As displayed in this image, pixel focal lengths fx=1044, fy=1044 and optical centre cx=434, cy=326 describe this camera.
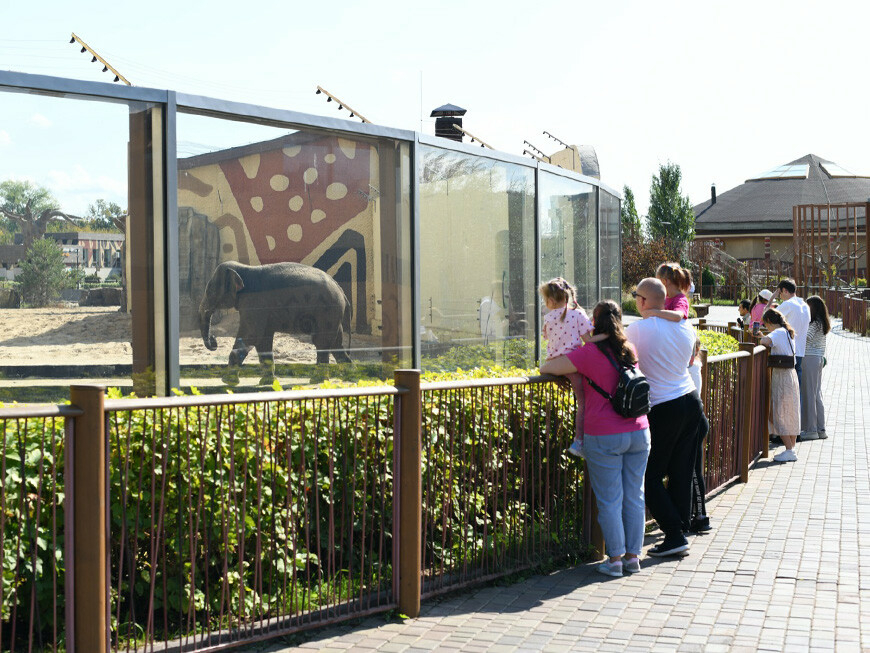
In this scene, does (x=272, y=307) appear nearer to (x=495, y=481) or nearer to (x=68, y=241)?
(x=68, y=241)

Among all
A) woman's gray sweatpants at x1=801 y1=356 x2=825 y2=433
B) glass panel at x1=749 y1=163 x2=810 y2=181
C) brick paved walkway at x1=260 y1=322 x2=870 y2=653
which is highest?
glass panel at x1=749 y1=163 x2=810 y2=181

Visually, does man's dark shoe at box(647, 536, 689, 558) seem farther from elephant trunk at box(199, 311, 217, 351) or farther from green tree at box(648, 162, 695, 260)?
green tree at box(648, 162, 695, 260)

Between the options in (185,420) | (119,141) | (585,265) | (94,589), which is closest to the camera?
(94,589)

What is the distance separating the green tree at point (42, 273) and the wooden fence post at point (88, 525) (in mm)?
3426

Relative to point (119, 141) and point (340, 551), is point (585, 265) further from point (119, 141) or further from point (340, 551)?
point (340, 551)

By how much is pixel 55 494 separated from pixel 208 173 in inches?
165

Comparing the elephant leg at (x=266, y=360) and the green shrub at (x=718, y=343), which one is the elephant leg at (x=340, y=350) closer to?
the elephant leg at (x=266, y=360)

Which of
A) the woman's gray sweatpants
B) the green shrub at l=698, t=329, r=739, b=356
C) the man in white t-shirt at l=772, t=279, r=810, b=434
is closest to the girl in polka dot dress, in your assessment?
the green shrub at l=698, t=329, r=739, b=356

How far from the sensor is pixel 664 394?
701cm

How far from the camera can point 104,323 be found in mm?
7598

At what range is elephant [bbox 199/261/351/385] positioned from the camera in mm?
8156

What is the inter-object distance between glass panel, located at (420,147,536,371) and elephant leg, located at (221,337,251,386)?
6.66 feet

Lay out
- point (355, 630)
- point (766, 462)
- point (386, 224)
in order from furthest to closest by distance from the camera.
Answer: point (766, 462), point (386, 224), point (355, 630)

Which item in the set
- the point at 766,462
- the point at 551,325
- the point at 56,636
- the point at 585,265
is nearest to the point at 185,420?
the point at 56,636
